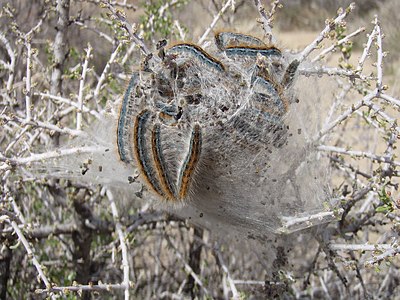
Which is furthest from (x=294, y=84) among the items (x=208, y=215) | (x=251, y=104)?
(x=208, y=215)

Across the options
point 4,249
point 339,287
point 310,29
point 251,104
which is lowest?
point 339,287

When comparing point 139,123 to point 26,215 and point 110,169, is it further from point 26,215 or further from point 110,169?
point 26,215

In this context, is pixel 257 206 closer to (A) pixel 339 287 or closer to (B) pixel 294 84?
(B) pixel 294 84

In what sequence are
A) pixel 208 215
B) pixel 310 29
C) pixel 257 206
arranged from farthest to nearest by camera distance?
pixel 310 29
pixel 208 215
pixel 257 206

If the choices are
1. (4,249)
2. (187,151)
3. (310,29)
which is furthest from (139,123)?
(310,29)

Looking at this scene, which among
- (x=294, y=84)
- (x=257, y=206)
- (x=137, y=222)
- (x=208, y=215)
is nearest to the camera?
(x=294, y=84)

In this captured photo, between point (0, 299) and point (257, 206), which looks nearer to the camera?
point (257, 206)

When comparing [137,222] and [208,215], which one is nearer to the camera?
[208,215]

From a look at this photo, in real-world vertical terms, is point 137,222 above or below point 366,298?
above

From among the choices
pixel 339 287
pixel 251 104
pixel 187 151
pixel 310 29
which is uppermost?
pixel 310 29
